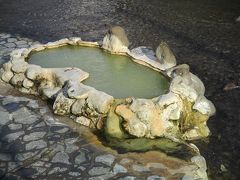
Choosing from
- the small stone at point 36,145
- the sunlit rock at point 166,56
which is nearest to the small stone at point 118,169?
the small stone at point 36,145

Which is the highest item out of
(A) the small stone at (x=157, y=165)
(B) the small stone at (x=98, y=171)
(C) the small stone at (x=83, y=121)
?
(C) the small stone at (x=83, y=121)

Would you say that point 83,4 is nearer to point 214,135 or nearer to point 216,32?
point 216,32

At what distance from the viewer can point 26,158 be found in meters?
7.05

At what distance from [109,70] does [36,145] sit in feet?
9.76

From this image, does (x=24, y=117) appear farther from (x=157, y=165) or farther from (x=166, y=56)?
(x=166, y=56)

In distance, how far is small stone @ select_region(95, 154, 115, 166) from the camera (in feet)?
23.1

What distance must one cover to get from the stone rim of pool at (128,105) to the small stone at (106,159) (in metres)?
0.63

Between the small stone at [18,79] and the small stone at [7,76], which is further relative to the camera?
the small stone at [7,76]

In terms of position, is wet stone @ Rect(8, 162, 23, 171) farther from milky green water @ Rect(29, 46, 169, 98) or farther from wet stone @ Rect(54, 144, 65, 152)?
milky green water @ Rect(29, 46, 169, 98)

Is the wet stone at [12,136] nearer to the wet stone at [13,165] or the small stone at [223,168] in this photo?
the wet stone at [13,165]

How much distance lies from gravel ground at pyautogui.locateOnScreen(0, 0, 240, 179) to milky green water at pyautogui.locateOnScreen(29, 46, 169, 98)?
5.28 feet

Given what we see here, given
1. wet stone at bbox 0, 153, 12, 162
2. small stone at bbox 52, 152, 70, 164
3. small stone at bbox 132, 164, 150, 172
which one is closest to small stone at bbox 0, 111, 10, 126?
wet stone at bbox 0, 153, 12, 162

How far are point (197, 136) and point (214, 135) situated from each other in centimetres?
43

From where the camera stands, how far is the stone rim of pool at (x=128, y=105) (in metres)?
7.73
